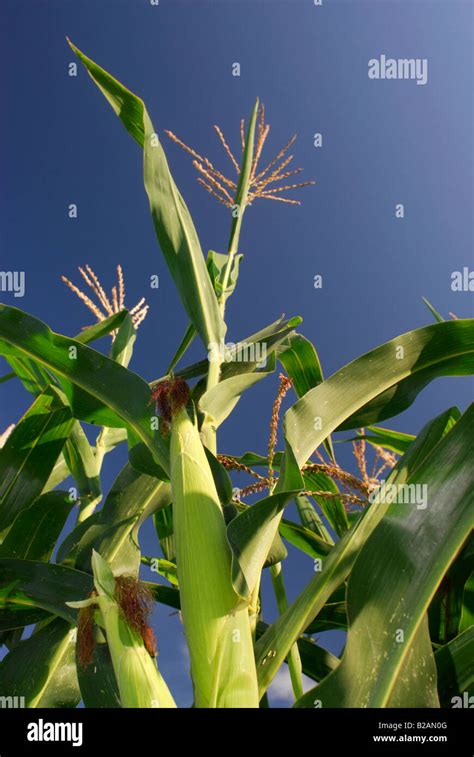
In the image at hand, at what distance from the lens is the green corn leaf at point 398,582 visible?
3.61 ft

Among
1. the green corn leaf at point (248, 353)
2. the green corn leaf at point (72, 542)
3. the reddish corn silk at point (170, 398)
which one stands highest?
the green corn leaf at point (248, 353)

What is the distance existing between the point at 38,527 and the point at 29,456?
24 centimetres

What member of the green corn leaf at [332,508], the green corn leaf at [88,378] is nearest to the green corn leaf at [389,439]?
the green corn leaf at [332,508]

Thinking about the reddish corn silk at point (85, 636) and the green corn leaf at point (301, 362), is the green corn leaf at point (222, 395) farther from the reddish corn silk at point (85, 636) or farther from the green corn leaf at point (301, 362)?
the green corn leaf at point (301, 362)

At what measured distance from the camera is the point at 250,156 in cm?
176

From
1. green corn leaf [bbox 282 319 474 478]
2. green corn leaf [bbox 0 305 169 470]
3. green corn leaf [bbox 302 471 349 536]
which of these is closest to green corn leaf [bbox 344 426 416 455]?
green corn leaf [bbox 302 471 349 536]

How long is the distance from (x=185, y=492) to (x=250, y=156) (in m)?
1.07

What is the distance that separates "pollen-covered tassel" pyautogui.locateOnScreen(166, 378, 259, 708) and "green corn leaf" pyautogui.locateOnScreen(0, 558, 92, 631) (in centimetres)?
46

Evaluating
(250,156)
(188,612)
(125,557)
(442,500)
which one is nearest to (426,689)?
(442,500)

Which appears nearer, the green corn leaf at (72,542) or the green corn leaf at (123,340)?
the green corn leaf at (72,542)

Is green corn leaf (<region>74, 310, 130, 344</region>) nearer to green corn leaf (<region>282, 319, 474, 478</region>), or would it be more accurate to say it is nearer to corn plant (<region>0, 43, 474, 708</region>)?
corn plant (<region>0, 43, 474, 708</region>)

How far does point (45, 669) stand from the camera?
156 centimetres

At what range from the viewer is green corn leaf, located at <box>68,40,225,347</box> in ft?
4.84

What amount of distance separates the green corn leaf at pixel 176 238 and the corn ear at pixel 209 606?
47 cm
